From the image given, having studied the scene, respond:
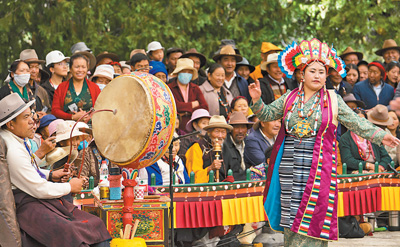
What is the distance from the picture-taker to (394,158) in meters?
11.4

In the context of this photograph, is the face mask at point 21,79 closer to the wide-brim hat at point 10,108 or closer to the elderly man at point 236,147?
the elderly man at point 236,147

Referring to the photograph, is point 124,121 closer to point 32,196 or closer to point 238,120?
point 32,196

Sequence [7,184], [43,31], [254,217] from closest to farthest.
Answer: [7,184] < [254,217] < [43,31]

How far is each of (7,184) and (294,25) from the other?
11.2 meters

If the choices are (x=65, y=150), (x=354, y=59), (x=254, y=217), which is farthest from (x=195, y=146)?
(x=354, y=59)

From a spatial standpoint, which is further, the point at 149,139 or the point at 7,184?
the point at 149,139

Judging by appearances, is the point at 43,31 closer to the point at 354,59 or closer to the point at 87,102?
the point at 87,102

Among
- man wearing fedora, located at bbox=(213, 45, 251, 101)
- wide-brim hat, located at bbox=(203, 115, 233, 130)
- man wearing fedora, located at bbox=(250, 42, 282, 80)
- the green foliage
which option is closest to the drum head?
wide-brim hat, located at bbox=(203, 115, 233, 130)

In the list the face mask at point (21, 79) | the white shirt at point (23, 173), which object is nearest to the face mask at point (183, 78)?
the face mask at point (21, 79)

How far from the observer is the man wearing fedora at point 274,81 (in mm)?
11914

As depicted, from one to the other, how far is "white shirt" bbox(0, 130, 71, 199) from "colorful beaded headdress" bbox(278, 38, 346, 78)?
272 centimetres

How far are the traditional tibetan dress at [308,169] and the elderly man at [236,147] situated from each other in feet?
7.41

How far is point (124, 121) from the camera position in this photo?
6.72 m

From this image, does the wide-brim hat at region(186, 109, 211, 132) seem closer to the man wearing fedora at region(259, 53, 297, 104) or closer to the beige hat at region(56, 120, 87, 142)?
the man wearing fedora at region(259, 53, 297, 104)
